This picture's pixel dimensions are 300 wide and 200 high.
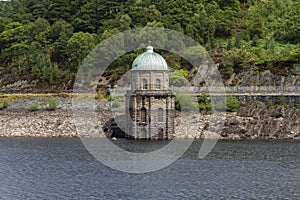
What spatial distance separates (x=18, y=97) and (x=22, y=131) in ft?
40.5

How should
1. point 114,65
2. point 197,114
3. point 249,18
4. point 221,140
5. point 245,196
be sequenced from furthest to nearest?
point 249,18
point 114,65
point 197,114
point 221,140
point 245,196

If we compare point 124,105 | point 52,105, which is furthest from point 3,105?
point 124,105

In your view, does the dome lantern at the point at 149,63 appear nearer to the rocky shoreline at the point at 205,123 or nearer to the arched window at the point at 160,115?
the arched window at the point at 160,115

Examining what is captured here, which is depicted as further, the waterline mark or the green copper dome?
the green copper dome

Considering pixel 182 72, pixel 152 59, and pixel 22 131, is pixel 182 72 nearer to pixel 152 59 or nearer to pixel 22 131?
pixel 152 59

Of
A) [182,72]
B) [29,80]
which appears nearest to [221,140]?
[182,72]

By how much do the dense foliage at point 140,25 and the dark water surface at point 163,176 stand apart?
40.1m

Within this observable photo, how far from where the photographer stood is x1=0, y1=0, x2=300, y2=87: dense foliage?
111m

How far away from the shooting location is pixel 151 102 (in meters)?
82.5

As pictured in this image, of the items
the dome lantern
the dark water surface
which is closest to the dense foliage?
the dome lantern

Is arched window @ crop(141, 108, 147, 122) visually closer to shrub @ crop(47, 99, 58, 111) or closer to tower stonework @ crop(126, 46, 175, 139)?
tower stonework @ crop(126, 46, 175, 139)

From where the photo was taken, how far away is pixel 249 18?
5089 inches

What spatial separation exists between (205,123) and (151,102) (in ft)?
29.9

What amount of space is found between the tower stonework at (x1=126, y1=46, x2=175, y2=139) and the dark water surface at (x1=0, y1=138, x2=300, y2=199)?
1033 centimetres
